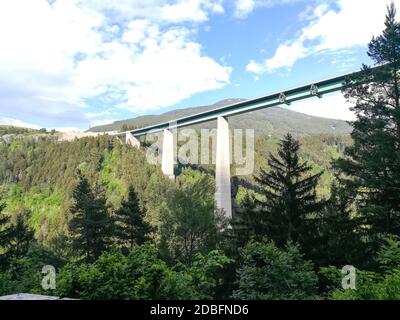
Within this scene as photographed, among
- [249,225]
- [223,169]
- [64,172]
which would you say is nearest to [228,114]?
[223,169]

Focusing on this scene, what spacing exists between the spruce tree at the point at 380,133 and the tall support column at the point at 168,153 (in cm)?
6409

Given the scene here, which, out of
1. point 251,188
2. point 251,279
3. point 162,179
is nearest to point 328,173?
point 251,188

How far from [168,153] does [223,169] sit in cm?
3208

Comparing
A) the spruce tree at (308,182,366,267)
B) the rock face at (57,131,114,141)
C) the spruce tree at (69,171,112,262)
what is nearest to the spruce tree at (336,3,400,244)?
the spruce tree at (308,182,366,267)

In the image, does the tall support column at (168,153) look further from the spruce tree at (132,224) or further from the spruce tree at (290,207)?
the spruce tree at (290,207)

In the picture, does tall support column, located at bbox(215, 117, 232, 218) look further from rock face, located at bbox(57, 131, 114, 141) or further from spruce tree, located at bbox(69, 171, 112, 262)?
rock face, located at bbox(57, 131, 114, 141)

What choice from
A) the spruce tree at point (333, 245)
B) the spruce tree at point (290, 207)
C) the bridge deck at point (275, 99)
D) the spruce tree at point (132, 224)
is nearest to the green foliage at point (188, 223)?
the spruce tree at point (132, 224)

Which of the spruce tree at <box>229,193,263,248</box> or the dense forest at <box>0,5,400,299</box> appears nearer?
the dense forest at <box>0,5,400,299</box>

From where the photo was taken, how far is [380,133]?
1647cm

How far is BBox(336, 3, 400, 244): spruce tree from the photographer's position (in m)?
16.4

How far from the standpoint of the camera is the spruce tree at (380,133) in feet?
53.7

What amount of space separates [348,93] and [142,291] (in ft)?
50.4

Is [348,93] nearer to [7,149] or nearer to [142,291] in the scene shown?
[142,291]

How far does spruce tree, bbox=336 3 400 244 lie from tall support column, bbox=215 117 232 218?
3290 centimetres
